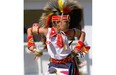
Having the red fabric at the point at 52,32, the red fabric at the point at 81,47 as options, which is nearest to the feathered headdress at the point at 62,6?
the red fabric at the point at 52,32

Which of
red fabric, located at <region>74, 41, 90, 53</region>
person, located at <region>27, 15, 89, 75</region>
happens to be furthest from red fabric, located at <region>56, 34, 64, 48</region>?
red fabric, located at <region>74, 41, 90, 53</region>

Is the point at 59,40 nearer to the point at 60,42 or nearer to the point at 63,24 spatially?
the point at 60,42

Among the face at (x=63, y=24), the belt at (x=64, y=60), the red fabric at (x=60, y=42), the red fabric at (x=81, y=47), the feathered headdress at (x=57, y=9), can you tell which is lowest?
the belt at (x=64, y=60)

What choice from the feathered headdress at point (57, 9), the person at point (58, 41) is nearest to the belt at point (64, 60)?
the person at point (58, 41)

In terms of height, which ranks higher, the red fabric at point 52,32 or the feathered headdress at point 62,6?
the feathered headdress at point 62,6

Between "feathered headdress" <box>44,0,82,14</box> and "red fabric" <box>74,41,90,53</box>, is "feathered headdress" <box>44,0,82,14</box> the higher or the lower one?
the higher one

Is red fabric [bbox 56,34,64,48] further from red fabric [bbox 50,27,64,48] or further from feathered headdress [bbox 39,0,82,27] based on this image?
feathered headdress [bbox 39,0,82,27]

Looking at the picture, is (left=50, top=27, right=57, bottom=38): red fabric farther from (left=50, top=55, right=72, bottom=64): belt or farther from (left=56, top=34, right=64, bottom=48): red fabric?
(left=50, top=55, right=72, bottom=64): belt

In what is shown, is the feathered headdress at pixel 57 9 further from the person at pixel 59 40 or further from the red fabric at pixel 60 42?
the red fabric at pixel 60 42

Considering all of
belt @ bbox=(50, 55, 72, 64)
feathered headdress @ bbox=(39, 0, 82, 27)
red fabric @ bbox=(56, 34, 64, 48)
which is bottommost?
belt @ bbox=(50, 55, 72, 64)
